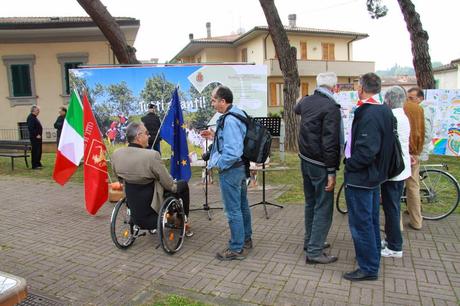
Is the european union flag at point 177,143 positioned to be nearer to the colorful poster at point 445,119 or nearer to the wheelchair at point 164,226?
the wheelchair at point 164,226

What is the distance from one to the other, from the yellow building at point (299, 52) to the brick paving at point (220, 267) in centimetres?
2874

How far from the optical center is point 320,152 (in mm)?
4074

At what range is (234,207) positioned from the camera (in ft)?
14.8

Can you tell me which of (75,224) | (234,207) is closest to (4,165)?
(75,224)

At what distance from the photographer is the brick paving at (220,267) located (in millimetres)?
3719

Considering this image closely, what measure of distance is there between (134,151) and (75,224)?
7.47 ft

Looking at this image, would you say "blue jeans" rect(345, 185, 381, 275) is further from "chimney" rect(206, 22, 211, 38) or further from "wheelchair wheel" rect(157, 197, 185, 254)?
"chimney" rect(206, 22, 211, 38)

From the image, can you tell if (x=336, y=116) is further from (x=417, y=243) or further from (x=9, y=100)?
(x=9, y=100)

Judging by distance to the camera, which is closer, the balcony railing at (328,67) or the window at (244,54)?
the balcony railing at (328,67)

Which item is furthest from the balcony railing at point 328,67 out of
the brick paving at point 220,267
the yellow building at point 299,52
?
the brick paving at point 220,267

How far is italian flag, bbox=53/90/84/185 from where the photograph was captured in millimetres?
6863

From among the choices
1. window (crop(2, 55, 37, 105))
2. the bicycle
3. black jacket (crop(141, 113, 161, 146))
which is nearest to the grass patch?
the bicycle

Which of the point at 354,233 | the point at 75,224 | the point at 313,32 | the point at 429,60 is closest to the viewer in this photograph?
the point at 354,233

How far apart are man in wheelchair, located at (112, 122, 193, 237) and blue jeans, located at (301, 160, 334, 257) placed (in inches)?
59.2
